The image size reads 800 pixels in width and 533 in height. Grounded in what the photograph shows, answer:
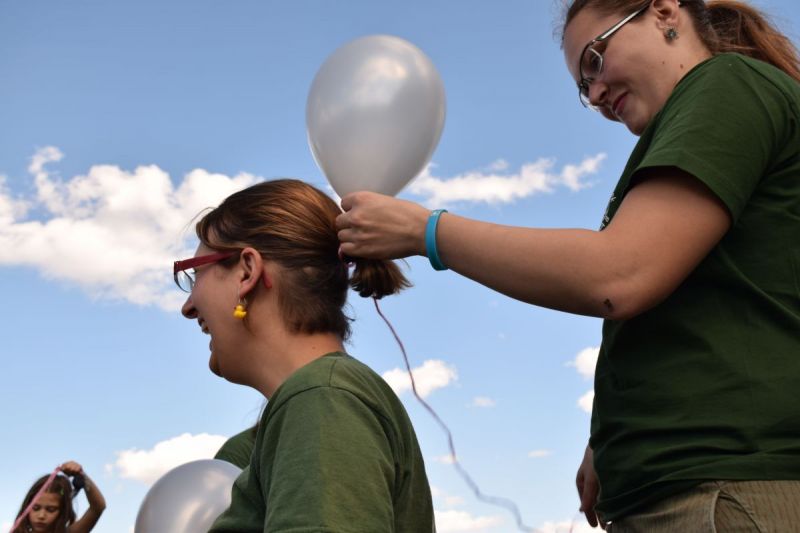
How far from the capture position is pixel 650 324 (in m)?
1.71

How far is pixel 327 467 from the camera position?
167cm

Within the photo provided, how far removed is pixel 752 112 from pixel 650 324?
0.46 m

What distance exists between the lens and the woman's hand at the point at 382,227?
1845mm

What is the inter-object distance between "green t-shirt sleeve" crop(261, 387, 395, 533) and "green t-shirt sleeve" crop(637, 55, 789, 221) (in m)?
0.78

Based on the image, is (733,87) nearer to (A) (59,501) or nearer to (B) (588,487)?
(B) (588,487)

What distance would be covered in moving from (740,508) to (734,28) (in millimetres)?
1230

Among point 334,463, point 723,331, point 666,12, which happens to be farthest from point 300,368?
point 666,12

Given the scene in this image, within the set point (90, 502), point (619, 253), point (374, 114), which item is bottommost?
point (619, 253)

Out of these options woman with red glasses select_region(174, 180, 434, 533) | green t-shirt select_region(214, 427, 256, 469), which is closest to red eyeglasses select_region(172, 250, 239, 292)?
woman with red glasses select_region(174, 180, 434, 533)

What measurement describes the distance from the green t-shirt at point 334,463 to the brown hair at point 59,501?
19.4 ft

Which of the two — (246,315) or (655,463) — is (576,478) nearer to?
(655,463)

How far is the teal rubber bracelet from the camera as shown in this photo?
1.80m

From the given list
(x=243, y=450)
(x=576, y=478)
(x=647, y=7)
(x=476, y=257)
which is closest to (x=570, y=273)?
(x=476, y=257)

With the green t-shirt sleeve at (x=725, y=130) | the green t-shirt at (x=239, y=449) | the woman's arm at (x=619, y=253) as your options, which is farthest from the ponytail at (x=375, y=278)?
the green t-shirt at (x=239, y=449)
